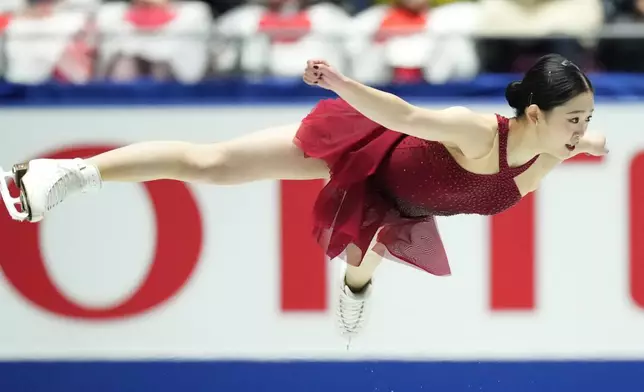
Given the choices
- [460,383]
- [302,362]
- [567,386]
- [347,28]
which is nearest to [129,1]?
[347,28]

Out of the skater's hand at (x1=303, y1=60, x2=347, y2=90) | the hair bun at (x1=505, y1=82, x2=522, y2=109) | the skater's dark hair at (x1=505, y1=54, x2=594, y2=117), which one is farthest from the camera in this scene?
the hair bun at (x1=505, y1=82, x2=522, y2=109)

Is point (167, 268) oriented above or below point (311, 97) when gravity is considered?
below

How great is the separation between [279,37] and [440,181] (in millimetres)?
1281

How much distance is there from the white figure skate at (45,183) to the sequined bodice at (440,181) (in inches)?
34.1

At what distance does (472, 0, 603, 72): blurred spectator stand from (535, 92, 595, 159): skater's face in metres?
1.29

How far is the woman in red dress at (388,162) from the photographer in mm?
2857

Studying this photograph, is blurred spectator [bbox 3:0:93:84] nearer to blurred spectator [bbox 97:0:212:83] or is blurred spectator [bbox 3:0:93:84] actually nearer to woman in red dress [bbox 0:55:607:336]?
blurred spectator [bbox 97:0:212:83]

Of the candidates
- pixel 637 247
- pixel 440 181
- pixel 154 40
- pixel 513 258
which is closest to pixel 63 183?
pixel 440 181

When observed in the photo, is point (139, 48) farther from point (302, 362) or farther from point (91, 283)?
point (302, 362)

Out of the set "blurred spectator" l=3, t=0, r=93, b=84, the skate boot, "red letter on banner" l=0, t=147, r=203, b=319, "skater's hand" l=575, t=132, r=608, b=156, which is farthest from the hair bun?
"blurred spectator" l=3, t=0, r=93, b=84

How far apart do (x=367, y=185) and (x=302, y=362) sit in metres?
1.15

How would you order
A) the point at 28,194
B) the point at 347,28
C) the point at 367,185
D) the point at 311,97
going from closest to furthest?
the point at 28,194 < the point at 367,185 < the point at 311,97 < the point at 347,28

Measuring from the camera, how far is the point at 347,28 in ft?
14.5

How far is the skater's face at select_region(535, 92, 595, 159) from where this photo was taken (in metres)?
2.85
